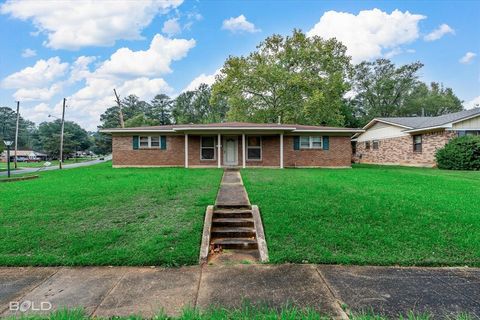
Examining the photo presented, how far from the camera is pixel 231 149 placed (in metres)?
16.1

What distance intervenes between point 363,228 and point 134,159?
1429 centimetres

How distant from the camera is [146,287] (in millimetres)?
3180

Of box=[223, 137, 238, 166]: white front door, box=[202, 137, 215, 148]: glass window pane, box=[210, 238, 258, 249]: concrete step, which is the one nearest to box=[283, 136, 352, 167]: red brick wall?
box=[223, 137, 238, 166]: white front door

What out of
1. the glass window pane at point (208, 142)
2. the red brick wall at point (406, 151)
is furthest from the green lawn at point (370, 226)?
the red brick wall at point (406, 151)

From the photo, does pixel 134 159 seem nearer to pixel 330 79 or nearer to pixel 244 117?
pixel 244 117

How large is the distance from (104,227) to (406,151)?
2095cm

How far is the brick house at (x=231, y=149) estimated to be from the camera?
52.3ft

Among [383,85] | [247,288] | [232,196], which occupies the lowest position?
[247,288]

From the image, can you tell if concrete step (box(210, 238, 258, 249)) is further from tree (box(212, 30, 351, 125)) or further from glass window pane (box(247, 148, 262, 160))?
tree (box(212, 30, 351, 125))

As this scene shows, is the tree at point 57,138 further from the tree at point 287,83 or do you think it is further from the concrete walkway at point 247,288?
the concrete walkway at point 247,288

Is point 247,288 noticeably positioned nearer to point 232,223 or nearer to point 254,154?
point 232,223

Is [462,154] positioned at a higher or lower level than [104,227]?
higher

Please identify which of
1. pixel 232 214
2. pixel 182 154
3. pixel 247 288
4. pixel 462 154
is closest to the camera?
pixel 247 288

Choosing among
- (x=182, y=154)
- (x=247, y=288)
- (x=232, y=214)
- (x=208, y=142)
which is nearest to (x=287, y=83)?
(x=208, y=142)
